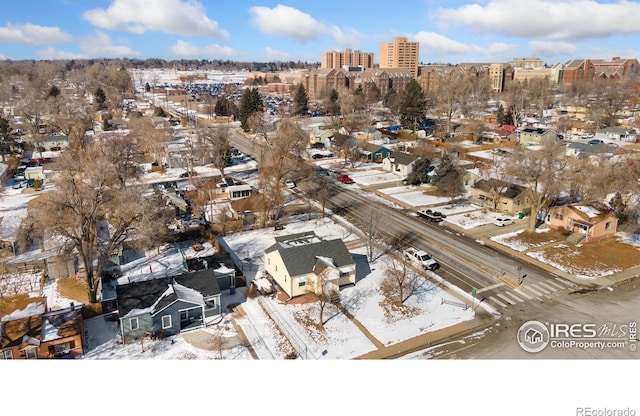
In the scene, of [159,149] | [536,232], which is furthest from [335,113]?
[536,232]

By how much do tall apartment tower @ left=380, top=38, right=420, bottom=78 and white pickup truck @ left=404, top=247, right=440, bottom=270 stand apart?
104 m

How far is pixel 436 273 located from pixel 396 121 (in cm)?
4886

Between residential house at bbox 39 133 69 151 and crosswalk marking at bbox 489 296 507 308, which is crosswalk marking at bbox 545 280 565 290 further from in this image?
residential house at bbox 39 133 69 151

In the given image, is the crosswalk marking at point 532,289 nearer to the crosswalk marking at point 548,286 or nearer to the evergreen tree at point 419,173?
the crosswalk marking at point 548,286

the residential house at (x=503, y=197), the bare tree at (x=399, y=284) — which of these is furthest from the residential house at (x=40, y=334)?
the residential house at (x=503, y=197)

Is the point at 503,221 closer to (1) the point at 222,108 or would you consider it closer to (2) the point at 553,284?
(2) the point at 553,284

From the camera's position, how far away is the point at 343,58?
144000 millimetres

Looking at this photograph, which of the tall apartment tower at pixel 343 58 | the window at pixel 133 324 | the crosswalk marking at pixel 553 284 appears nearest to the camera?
the window at pixel 133 324

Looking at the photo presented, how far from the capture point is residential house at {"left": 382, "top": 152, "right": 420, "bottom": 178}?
36.8 m

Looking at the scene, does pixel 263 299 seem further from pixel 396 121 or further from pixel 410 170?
pixel 396 121

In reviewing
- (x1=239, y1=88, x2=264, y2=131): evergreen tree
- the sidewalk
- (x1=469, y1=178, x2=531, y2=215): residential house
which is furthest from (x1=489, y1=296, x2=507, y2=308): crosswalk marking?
(x1=239, y1=88, x2=264, y2=131): evergreen tree

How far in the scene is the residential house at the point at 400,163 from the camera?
3681 cm

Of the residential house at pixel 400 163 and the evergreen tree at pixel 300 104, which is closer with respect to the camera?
the residential house at pixel 400 163

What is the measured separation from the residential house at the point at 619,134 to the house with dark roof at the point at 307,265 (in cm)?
4744
